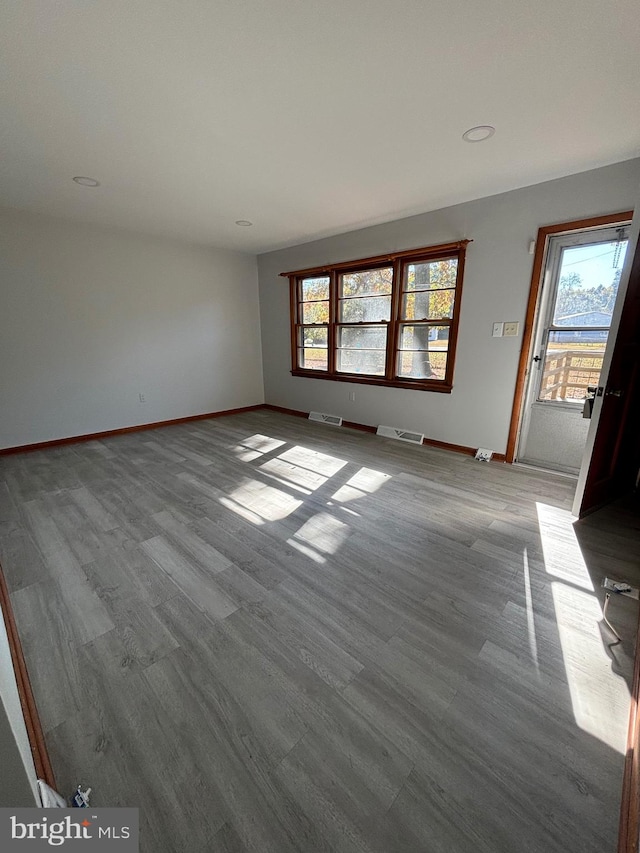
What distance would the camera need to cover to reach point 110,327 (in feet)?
14.1

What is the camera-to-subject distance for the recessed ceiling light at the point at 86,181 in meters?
2.79

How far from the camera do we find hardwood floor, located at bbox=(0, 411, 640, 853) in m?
0.97

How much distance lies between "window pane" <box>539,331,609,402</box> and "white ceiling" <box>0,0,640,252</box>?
4.23 ft

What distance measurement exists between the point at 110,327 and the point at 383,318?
11.2 ft

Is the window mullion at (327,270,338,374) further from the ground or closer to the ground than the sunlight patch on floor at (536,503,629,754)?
further from the ground

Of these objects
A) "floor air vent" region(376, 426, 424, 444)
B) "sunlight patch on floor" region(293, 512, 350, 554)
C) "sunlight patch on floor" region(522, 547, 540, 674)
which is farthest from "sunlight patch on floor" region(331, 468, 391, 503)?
"sunlight patch on floor" region(522, 547, 540, 674)

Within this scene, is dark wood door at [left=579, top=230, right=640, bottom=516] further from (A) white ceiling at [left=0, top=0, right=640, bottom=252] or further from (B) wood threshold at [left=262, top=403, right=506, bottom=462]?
(A) white ceiling at [left=0, top=0, right=640, bottom=252]

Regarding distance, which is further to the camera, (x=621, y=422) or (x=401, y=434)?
(x=401, y=434)

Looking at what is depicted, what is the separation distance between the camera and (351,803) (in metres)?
0.98

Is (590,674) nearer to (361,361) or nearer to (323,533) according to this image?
(323,533)

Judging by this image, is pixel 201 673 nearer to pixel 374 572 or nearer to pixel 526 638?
pixel 374 572

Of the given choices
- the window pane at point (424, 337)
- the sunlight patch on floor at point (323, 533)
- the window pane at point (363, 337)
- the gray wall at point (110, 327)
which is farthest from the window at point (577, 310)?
the gray wall at point (110, 327)

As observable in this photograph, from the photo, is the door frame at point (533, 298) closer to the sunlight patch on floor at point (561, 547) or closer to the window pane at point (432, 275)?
the window pane at point (432, 275)

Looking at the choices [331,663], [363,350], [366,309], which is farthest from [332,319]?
[331,663]
